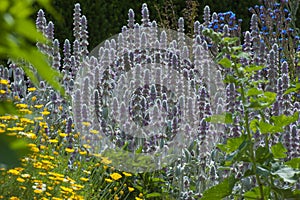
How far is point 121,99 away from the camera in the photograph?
4.84 m

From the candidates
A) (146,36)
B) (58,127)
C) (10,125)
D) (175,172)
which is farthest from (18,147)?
(146,36)

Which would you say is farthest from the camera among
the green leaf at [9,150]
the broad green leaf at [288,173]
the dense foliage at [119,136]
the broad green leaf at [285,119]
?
the dense foliage at [119,136]

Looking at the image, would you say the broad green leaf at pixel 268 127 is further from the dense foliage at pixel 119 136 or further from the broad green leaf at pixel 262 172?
the dense foliage at pixel 119 136

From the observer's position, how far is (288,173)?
251 centimetres

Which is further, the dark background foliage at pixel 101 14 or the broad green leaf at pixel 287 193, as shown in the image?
the dark background foliage at pixel 101 14

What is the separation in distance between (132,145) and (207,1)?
5.12 metres

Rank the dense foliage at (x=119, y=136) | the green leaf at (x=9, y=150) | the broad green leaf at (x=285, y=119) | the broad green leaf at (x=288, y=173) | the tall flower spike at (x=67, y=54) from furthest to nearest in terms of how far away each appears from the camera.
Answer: the tall flower spike at (x=67, y=54), the dense foliage at (x=119, y=136), the broad green leaf at (x=285, y=119), the broad green leaf at (x=288, y=173), the green leaf at (x=9, y=150)

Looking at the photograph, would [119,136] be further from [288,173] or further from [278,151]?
[288,173]

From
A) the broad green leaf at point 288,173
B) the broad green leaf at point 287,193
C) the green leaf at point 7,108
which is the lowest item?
the broad green leaf at point 287,193

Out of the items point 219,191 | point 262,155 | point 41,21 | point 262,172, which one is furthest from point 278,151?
point 41,21

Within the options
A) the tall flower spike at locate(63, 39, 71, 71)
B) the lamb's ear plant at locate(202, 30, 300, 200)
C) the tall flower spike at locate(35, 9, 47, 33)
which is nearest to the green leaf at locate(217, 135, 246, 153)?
the lamb's ear plant at locate(202, 30, 300, 200)

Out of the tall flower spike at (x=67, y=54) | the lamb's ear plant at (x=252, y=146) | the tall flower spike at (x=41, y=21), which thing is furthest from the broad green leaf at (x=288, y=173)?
the tall flower spike at (x=41, y=21)

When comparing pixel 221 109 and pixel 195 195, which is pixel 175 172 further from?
pixel 221 109

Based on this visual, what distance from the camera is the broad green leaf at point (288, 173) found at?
247 centimetres
